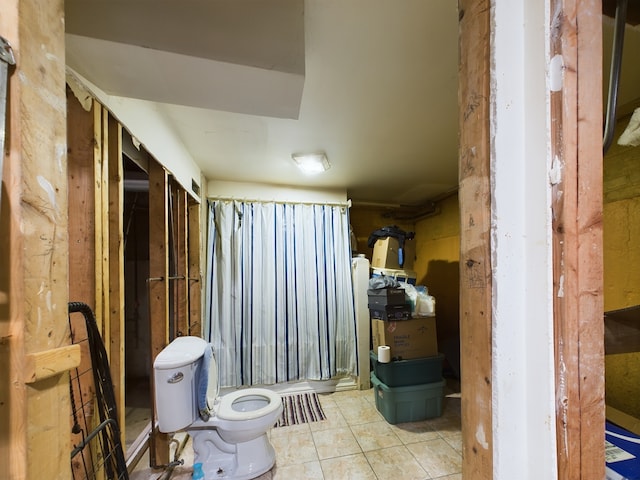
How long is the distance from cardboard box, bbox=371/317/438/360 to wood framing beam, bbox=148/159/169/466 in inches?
71.4

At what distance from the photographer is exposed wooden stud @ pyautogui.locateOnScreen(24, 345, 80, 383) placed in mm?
489

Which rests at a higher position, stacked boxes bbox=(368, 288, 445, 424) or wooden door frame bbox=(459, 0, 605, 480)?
wooden door frame bbox=(459, 0, 605, 480)

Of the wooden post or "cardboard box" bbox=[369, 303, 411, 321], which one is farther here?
"cardboard box" bbox=[369, 303, 411, 321]

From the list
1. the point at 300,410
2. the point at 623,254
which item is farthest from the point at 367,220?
the point at 623,254

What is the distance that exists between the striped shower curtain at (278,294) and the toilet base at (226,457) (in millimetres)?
1004

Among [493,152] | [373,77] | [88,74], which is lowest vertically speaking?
[493,152]

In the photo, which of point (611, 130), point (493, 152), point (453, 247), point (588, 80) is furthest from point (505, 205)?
point (453, 247)

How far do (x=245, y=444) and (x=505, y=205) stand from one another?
6.94 ft

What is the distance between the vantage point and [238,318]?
2.84 m

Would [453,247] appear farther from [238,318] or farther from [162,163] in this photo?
[162,163]

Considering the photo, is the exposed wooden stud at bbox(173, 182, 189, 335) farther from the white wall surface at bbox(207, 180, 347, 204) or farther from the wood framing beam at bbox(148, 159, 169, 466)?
the white wall surface at bbox(207, 180, 347, 204)

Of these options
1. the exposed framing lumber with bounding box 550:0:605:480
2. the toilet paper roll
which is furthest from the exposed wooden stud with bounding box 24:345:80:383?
the toilet paper roll

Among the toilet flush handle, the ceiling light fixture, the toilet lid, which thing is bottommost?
the toilet lid

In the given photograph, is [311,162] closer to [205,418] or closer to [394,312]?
[394,312]
